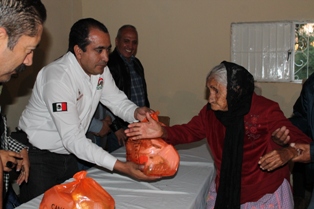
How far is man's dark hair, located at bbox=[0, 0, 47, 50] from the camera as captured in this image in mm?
1160

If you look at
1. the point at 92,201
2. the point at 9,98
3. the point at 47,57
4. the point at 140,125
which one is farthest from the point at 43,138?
the point at 47,57

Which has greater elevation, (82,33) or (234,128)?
(82,33)

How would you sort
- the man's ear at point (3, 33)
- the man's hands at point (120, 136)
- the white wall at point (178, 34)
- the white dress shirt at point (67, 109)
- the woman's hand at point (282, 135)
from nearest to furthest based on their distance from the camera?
the man's ear at point (3, 33), the woman's hand at point (282, 135), the white dress shirt at point (67, 109), the man's hands at point (120, 136), the white wall at point (178, 34)

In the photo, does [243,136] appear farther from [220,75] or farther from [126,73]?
[126,73]

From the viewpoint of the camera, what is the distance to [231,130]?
2406mm

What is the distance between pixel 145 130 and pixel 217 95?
1.60 feet

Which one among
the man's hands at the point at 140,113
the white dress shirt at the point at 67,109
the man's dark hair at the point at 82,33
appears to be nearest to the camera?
the white dress shirt at the point at 67,109

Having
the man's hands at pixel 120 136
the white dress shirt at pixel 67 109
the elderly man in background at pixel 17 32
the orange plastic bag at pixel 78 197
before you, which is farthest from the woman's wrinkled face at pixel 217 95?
the man's hands at pixel 120 136

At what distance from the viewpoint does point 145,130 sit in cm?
241

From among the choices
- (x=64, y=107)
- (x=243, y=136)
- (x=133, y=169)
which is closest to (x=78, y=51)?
(x=64, y=107)

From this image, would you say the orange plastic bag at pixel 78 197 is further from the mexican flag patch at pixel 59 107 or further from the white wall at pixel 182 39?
the white wall at pixel 182 39

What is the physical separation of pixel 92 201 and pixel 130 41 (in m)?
3.12

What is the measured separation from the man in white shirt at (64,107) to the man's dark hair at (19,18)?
1120 millimetres

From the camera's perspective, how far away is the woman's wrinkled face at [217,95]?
2.35 metres
